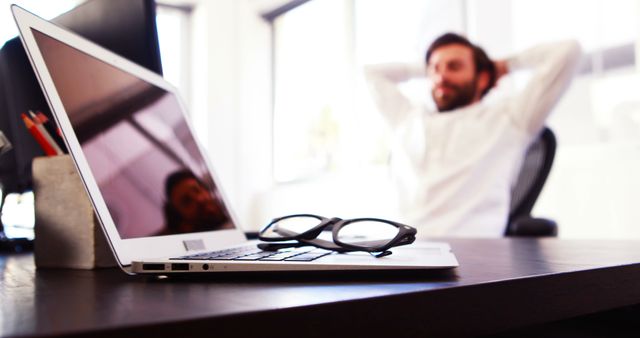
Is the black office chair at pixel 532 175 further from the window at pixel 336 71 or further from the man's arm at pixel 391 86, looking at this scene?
the window at pixel 336 71

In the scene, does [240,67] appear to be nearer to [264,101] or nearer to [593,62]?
[264,101]

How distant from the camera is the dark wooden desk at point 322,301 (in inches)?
9.6

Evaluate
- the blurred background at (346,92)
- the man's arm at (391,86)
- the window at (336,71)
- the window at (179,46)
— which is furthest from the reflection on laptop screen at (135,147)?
the window at (179,46)

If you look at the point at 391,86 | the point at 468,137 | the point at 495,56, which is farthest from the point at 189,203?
the point at 495,56

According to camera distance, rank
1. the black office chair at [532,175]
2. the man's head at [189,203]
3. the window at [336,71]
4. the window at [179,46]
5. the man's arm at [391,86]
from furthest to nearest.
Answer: the window at [179,46] < the window at [336,71] < the man's arm at [391,86] < the black office chair at [532,175] < the man's head at [189,203]

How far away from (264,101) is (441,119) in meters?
2.42

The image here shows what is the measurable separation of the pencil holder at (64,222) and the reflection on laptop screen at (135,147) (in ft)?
0.19

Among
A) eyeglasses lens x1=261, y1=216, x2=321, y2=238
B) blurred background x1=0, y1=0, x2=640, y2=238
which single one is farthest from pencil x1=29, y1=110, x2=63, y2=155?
blurred background x1=0, y1=0, x2=640, y2=238

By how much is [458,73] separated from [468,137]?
1.01ft

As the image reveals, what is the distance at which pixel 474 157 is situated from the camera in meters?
1.72

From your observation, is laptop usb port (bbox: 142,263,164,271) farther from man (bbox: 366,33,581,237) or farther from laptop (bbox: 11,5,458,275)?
man (bbox: 366,33,581,237)

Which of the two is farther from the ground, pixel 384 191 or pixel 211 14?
pixel 211 14

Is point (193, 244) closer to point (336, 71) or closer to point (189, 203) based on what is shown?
point (189, 203)

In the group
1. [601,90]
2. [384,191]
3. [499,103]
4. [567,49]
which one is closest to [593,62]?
[601,90]
